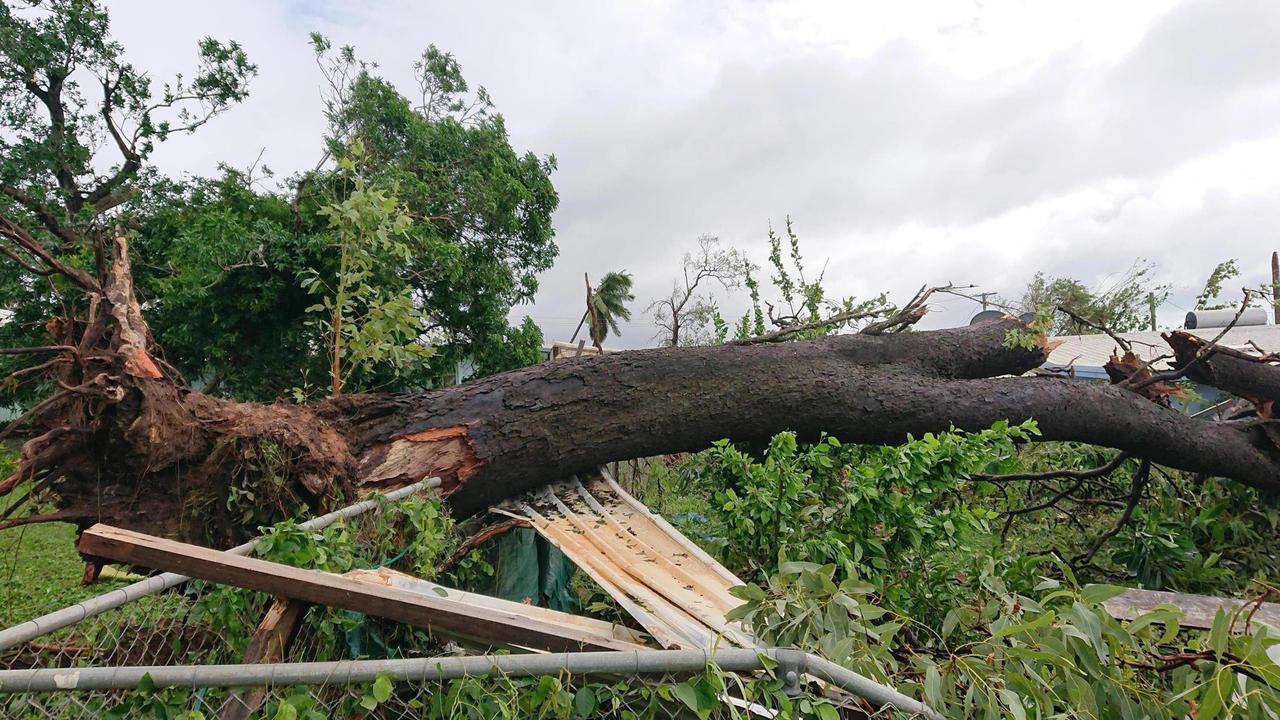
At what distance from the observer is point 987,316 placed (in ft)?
15.5

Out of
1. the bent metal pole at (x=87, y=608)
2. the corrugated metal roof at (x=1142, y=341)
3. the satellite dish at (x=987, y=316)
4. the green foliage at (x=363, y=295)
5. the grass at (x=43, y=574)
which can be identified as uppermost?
the green foliage at (x=363, y=295)

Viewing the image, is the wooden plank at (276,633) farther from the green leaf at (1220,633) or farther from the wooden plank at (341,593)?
the green leaf at (1220,633)

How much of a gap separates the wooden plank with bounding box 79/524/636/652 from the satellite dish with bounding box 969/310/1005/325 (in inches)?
155

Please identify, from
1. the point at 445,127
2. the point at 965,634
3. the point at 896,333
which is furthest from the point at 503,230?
the point at 965,634

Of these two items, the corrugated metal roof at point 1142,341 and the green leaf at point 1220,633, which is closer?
the green leaf at point 1220,633

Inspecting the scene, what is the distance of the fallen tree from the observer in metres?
2.07

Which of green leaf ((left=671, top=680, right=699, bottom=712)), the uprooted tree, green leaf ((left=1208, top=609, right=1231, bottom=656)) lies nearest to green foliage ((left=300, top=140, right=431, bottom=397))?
the uprooted tree

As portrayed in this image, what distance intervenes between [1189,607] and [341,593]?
3012mm

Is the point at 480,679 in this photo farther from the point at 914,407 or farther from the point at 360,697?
the point at 914,407

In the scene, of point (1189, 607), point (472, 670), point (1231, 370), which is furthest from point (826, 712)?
point (1231, 370)

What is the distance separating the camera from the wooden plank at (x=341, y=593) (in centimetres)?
134

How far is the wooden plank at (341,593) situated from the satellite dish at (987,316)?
392cm

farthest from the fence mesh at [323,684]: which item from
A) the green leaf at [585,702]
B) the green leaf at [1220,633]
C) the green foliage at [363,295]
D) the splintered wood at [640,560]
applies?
the green foliage at [363,295]

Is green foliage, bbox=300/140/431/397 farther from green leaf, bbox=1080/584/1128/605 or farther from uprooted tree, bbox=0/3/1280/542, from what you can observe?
green leaf, bbox=1080/584/1128/605
